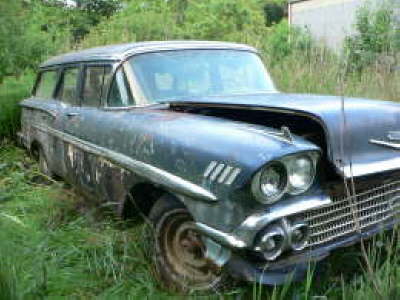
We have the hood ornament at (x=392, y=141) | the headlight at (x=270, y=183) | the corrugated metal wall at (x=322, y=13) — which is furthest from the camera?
the corrugated metal wall at (x=322, y=13)

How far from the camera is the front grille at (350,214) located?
271 centimetres

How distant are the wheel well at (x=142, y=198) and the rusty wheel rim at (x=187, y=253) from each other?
0.99 feet

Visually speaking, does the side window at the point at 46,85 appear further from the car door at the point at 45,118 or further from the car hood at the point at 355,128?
the car hood at the point at 355,128

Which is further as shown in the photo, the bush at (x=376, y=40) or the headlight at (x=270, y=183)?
the bush at (x=376, y=40)

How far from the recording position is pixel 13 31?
892 cm

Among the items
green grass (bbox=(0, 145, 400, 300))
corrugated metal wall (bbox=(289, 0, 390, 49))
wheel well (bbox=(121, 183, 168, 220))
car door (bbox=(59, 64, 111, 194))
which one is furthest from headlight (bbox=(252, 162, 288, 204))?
corrugated metal wall (bbox=(289, 0, 390, 49))

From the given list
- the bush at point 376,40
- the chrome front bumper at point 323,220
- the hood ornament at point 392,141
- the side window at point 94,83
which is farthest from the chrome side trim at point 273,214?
the bush at point 376,40

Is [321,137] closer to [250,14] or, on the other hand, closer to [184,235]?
[184,235]

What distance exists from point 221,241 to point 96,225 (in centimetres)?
163

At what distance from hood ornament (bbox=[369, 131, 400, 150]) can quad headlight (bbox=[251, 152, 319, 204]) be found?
0.54 meters

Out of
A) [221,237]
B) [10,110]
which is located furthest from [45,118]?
[221,237]

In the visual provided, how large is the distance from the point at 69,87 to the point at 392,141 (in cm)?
303

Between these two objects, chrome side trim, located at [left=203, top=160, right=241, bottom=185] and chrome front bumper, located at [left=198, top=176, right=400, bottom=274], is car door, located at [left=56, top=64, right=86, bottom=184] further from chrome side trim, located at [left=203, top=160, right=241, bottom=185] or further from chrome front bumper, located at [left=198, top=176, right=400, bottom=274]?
chrome front bumper, located at [left=198, top=176, right=400, bottom=274]

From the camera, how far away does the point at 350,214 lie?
2.84 metres
